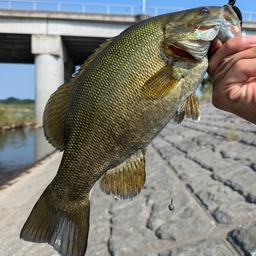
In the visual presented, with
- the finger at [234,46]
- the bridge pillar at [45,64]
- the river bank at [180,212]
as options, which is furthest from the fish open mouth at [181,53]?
the bridge pillar at [45,64]

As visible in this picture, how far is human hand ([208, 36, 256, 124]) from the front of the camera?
1700 mm

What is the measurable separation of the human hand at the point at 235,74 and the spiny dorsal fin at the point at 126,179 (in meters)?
0.60

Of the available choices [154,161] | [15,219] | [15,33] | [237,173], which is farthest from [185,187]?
[15,33]

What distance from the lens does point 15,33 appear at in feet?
75.8

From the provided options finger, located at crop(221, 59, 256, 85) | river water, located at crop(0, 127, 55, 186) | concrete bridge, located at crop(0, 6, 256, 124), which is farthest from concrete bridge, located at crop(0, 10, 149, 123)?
finger, located at crop(221, 59, 256, 85)

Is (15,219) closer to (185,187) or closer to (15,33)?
(185,187)

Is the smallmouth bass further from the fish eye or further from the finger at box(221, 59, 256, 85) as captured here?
the finger at box(221, 59, 256, 85)

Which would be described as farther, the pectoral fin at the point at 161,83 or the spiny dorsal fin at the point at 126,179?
the spiny dorsal fin at the point at 126,179

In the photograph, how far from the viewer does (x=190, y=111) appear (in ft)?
6.00

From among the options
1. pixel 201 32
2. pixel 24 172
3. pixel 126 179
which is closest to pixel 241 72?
pixel 201 32

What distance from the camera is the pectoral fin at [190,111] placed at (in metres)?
1.83

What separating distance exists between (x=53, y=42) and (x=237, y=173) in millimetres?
21172

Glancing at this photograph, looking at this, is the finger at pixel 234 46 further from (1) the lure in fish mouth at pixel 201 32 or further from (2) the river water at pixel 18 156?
(2) the river water at pixel 18 156

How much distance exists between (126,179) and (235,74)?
87cm
